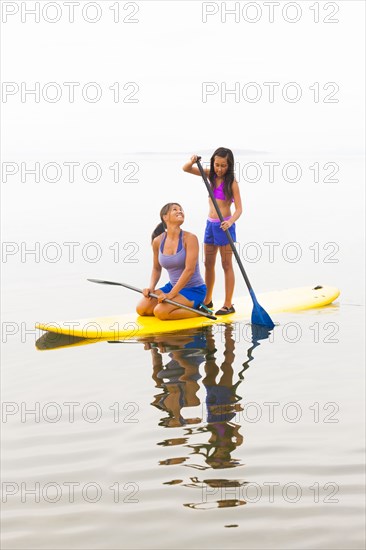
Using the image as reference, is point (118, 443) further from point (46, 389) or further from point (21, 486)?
point (46, 389)

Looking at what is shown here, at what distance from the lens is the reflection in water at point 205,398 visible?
5.07 metres

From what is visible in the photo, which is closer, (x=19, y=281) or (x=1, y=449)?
(x=1, y=449)

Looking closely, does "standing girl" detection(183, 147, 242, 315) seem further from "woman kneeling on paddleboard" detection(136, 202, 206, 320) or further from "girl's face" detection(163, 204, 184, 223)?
"girl's face" detection(163, 204, 184, 223)

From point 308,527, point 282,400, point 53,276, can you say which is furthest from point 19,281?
point 308,527

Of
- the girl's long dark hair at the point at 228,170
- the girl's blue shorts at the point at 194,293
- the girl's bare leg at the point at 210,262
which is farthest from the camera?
the girl's bare leg at the point at 210,262

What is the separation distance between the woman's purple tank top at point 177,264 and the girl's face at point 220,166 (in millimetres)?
767

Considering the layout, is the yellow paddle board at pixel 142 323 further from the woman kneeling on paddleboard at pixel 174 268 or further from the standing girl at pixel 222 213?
the standing girl at pixel 222 213

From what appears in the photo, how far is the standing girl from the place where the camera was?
8844mm

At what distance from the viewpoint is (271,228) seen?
19.7 meters

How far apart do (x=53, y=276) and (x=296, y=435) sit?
7933mm

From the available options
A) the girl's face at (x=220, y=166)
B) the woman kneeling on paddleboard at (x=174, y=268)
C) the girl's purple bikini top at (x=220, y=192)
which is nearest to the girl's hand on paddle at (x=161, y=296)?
the woman kneeling on paddleboard at (x=174, y=268)

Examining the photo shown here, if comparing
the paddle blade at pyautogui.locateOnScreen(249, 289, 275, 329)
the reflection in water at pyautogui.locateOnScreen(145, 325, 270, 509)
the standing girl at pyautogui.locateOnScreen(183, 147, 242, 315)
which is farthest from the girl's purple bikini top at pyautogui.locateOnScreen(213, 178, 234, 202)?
the reflection in water at pyautogui.locateOnScreen(145, 325, 270, 509)

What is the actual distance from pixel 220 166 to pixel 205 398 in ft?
10.2

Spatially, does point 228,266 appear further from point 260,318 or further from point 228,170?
point 228,170
